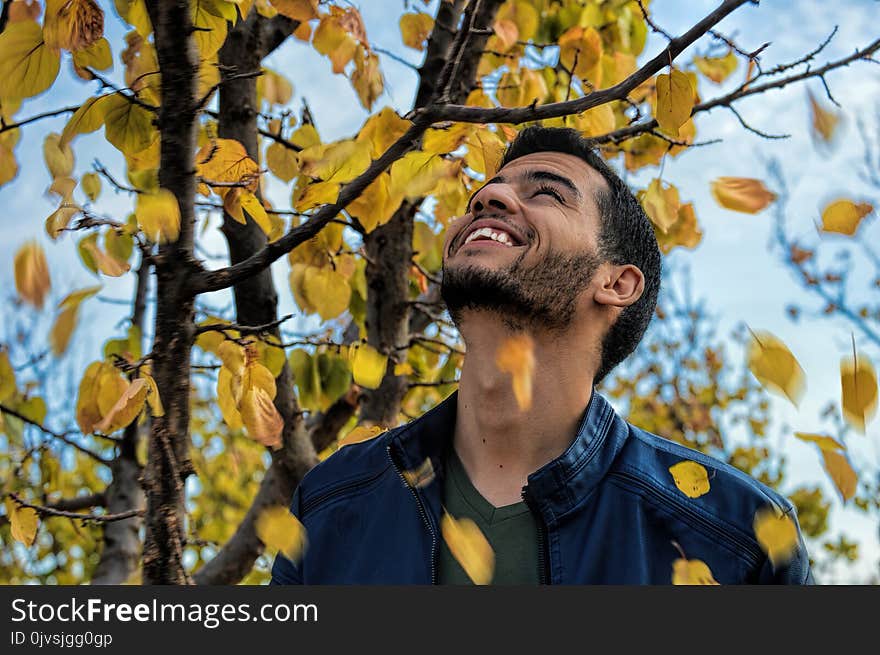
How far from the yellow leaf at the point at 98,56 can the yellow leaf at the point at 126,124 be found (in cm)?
13

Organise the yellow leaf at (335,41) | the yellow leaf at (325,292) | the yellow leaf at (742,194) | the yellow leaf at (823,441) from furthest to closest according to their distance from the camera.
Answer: the yellow leaf at (335,41) → the yellow leaf at (325,292) → the yellow leaf at (742,194) → the yellow leaf at (823,441)

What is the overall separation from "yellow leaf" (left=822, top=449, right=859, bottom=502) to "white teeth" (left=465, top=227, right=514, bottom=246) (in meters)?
0.80

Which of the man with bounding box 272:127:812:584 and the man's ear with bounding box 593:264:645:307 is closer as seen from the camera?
the man with bounding box 272:127:812:584

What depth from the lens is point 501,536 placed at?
1680 millimetres

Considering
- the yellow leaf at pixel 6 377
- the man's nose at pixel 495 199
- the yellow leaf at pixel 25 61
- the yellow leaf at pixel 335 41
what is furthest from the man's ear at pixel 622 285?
the yellow leaf at pixel 6 377

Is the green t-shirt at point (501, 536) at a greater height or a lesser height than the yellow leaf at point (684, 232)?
lesser

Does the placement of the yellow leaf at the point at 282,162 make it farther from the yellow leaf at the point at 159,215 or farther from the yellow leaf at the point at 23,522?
the yellow leaf at the point at 23,522

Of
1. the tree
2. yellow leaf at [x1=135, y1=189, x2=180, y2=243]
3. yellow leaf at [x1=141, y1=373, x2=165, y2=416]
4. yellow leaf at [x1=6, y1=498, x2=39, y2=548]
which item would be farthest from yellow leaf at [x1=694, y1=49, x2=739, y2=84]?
yellow leaf at [x1=6, y1=498, x2=39, y2=548]

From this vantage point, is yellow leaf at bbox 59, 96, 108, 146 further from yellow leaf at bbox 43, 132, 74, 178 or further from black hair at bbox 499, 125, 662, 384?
black hair at bbox 499, 125, 662, 384

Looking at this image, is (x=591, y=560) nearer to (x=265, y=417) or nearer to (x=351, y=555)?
(x=351, y=555)

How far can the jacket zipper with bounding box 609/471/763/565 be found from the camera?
160cm

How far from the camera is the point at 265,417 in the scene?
1688 millimetres

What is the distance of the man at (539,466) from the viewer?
5.31 feet

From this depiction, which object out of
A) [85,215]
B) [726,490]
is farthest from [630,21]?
[85,215]
